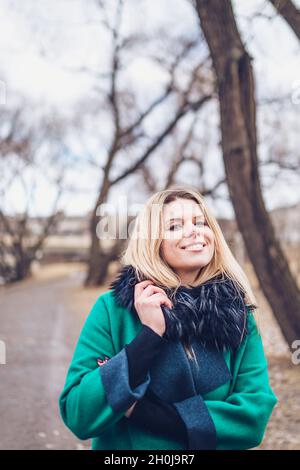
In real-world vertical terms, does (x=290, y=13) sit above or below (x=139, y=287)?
above

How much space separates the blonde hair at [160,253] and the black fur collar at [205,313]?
0.05m

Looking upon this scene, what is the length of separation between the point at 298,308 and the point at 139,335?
555cm

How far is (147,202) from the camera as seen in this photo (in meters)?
2.13

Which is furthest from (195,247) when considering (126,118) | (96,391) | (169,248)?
(126,118)

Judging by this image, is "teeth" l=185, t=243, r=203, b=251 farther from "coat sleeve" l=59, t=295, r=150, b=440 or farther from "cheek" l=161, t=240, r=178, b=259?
"coat sleeve" l=59, t=295, r=150, b=440

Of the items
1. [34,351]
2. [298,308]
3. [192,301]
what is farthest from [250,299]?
[34,351]

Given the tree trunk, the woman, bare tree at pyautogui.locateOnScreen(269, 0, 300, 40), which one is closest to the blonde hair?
the woman

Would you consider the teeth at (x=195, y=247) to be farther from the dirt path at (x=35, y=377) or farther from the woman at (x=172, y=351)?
the dirt path at (x=35, y=377)

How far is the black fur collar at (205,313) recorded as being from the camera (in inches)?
74.8

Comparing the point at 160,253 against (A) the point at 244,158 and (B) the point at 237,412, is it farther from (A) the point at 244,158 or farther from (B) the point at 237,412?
(A) the point at 244,158

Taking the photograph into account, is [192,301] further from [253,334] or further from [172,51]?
[172,51]

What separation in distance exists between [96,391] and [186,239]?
658 mm

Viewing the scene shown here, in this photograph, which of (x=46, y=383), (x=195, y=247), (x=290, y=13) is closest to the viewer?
(x=195, y=247)

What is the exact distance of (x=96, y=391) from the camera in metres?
1.79
